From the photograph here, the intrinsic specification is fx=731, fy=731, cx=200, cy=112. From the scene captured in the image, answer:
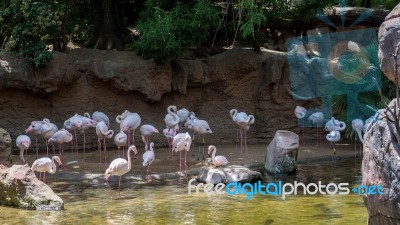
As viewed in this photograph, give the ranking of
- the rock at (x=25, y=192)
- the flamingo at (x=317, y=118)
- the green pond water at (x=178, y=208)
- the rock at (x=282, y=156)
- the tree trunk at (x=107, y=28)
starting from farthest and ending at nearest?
the tree trunk at (x=107, y=28)
the flamingo at (x=317, y=118)
the rock at (x=282, y=156)
the rock at (x=25, y=192)
the green pond water at (x=178, y=208)

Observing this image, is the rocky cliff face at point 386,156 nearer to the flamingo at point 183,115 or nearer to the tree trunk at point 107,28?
the flamingo at point 183,115

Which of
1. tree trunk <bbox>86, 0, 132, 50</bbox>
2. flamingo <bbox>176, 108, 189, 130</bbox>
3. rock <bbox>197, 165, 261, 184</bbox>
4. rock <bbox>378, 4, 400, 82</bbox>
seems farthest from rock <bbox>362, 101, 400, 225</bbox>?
tree trunk <bbox>86, 0, 132, 50</bbox>

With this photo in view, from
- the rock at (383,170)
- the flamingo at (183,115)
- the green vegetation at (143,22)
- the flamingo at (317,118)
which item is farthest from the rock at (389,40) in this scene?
the flamingo at (317,118)

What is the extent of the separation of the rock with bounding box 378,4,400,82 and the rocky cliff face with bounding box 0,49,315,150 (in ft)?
26.9

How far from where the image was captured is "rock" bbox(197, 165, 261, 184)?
979 cm

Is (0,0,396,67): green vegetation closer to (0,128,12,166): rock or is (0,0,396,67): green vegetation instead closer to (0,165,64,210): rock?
(0,128,12,166): rock

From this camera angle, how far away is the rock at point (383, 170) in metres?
5.53

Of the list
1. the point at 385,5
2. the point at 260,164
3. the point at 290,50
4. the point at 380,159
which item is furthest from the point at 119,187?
the point at 385,5

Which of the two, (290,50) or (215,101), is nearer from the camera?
(215,101)

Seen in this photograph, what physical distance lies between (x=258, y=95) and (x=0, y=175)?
7.38 metres

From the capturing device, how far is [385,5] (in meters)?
17.9

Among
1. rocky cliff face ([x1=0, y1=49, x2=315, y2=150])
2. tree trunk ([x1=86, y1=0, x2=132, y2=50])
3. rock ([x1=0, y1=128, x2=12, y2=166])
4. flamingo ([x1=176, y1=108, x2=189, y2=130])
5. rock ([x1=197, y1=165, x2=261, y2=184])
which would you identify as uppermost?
tree trunk ([x1=86, y1=0, x2=132, y2=50])

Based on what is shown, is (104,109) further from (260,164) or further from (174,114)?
(260,164)

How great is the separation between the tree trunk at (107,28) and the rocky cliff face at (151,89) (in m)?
0.75
